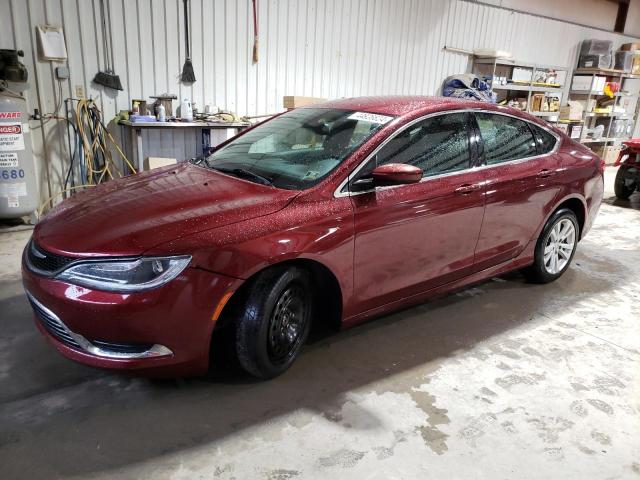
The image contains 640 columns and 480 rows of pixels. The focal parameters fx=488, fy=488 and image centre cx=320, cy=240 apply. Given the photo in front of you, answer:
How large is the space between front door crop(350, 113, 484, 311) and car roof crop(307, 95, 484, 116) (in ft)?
0.24

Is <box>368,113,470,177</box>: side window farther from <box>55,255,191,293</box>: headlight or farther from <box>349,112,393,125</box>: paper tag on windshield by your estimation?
<box>55,255,191,293</box>: headlight

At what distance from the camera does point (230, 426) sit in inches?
79.6

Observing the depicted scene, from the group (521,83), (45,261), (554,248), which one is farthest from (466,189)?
(521,83)

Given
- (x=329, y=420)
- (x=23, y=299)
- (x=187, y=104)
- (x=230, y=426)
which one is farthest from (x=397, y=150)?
(x=187, y=104)

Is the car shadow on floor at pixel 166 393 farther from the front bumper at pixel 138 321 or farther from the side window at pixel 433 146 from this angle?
the side window at pixel 433 146

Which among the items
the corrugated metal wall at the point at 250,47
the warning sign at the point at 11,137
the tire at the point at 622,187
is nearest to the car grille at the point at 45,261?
the warning sign at the point at 11,137

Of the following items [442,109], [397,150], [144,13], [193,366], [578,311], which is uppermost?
[144,13]

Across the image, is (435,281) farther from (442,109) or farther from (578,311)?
(578,311)

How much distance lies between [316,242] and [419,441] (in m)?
0.94

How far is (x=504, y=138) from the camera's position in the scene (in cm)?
311

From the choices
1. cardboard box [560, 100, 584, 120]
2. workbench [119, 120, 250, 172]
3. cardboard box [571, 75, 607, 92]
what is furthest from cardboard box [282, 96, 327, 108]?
cardboard box [571, 75, 607, 92]

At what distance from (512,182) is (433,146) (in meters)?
0.66

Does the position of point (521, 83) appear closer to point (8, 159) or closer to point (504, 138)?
point (504, 138)

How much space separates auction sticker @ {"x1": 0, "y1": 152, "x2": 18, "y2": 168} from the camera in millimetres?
4230
